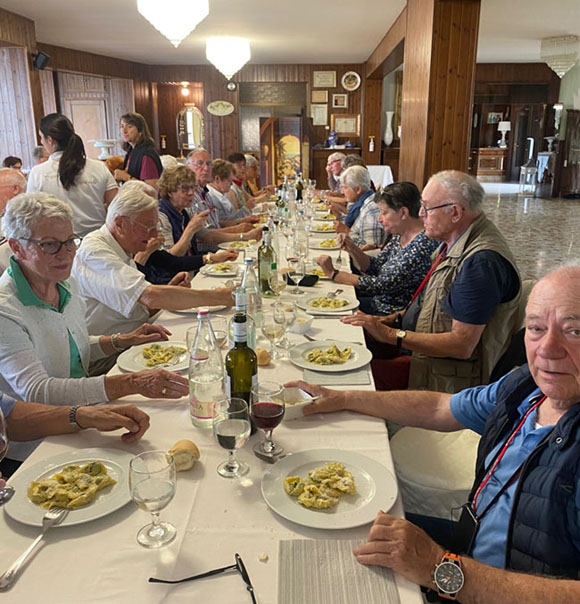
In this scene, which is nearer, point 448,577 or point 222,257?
point 448,577

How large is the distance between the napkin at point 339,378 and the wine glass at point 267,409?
15.9 inches

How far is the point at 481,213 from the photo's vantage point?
8.42 feet

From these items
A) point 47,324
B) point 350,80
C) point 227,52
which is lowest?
point 47,324

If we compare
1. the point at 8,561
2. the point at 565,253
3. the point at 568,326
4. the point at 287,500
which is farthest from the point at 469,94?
the point at 8,561

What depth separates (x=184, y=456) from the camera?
1306 millimetres

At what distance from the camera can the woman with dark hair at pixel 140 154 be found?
17.5 ft

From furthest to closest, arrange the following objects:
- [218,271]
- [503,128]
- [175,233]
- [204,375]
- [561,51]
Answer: [503,128] < [561,51] < [175,233] < [218,271] < [204,375]

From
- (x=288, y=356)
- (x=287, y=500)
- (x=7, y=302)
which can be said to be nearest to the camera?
(x=287, y=500)

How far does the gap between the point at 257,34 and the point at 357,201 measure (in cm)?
447

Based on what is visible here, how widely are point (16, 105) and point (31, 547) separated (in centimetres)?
785

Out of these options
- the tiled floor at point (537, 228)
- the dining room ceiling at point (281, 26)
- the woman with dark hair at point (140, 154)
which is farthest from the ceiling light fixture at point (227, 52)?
the tiled floor at point (537, 228)

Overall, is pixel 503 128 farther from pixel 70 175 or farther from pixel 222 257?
pixel 222 257

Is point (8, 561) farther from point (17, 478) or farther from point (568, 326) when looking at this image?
point (568, 326)

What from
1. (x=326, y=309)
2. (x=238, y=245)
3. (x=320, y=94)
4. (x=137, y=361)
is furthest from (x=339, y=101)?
(x=137, y=361)
